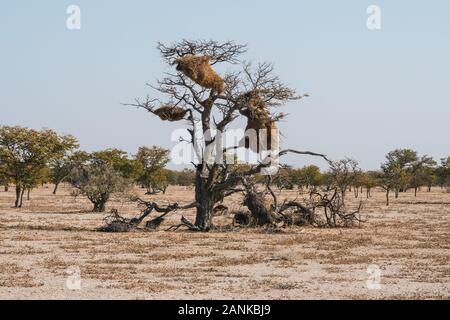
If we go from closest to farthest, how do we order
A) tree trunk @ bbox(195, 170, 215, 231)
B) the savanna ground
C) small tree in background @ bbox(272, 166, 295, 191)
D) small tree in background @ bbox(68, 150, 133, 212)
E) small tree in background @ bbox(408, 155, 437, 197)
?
the savanna ground → tree trunk @ bbox(195, 170, 215, 231) → small tree in background @ bbox(272, 166, 295, 191) → small tree in background @ bbox(68, 150, 133, 212) → small tree in background @ bbox(408, 155, 437, 197)

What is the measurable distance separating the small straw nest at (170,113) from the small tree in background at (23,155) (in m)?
24.2

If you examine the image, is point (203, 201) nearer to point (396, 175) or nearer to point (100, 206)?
point (100, 206)

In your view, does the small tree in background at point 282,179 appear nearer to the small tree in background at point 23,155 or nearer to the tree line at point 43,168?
the tree line at point 43,168

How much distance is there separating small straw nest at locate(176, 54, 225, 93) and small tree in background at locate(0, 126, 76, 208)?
88.0ft

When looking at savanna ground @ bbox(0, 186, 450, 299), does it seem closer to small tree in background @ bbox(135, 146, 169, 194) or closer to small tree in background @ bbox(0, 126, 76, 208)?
small tree in background @ bbox(0, 126, 76, 208)

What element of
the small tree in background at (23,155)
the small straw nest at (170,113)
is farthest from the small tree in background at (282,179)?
the small tree in background at (23,155)

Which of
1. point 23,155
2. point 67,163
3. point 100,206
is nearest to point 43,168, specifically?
point 23,155

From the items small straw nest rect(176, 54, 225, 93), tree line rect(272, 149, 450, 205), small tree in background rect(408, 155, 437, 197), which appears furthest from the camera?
small tree in background rect(408, 155, 437, 197)

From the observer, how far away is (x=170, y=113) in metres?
29.8

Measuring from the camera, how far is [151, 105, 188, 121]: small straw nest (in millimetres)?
29719

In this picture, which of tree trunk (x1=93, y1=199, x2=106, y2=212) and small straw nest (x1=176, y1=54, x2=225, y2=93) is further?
tree trunk (x1=93, y1=199, x2=106, y2=212)

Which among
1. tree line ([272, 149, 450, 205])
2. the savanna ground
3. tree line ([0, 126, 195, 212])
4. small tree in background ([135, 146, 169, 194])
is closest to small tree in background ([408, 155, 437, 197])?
tree line ([272, 149, 450, 205])

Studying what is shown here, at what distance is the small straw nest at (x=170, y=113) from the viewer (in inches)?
1170
